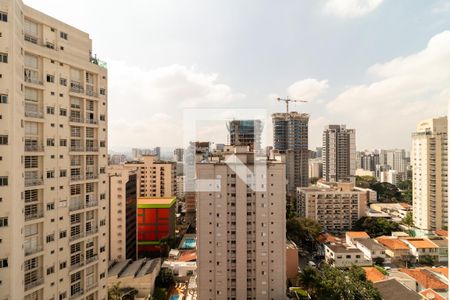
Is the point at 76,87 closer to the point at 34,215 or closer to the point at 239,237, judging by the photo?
the point at 34,215

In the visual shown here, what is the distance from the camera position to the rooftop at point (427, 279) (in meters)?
8.50

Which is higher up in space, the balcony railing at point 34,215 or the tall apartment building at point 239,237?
the balcony railing at point 34,215

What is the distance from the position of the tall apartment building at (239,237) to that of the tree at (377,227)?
34.4 feet

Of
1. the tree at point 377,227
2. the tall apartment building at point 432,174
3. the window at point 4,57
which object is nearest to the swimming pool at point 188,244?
the tree at point 377,227

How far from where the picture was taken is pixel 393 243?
42.3 feet

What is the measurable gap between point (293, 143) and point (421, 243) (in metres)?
12.5

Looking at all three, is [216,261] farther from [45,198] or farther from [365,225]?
[365,225]

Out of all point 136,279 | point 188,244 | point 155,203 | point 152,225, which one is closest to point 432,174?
point 188,244

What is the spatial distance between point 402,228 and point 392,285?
1049 cm

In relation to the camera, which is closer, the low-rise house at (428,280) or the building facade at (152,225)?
the low-rise house at (428,280)

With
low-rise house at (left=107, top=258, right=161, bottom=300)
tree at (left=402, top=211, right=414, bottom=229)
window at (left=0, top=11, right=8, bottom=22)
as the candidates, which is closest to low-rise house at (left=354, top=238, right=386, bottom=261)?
tree at (left=402, top=211, right=414, bottom=229)

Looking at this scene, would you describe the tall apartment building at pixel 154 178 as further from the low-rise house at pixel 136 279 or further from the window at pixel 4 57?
the window at pixel 4 57

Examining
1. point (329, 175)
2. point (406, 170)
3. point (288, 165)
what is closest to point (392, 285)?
point (288, 165)

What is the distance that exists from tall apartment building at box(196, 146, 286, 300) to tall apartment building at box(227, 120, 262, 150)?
0.53 meters
